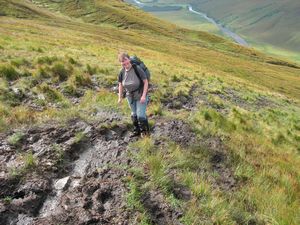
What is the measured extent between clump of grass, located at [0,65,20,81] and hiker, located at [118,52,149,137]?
623cm

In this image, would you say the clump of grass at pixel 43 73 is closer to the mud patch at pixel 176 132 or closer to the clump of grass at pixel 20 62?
the clump of grass at pixel 20 62

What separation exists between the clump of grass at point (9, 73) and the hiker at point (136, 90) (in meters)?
6.23

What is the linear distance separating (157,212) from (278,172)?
478cm

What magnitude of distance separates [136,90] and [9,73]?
7.01m

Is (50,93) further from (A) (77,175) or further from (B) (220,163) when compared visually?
(B) (220,163)

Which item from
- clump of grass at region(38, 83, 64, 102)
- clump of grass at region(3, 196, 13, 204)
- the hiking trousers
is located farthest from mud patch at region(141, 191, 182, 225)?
clump of grass at region(38, 83, 64, 102)

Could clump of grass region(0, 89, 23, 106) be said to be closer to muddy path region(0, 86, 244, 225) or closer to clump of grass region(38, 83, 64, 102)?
clump of grass region(38, 83, 64, 102)

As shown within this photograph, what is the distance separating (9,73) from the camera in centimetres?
1597

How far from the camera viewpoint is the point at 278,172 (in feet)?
36.3

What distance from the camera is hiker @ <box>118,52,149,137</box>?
10977 millimetres

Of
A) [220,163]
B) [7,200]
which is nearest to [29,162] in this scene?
[7,200]

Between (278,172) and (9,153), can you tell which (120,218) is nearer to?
(9,153)

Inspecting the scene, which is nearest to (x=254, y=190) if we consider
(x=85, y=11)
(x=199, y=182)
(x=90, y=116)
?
(x=199, y=182)

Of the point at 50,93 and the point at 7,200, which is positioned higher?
the point at 7,200
